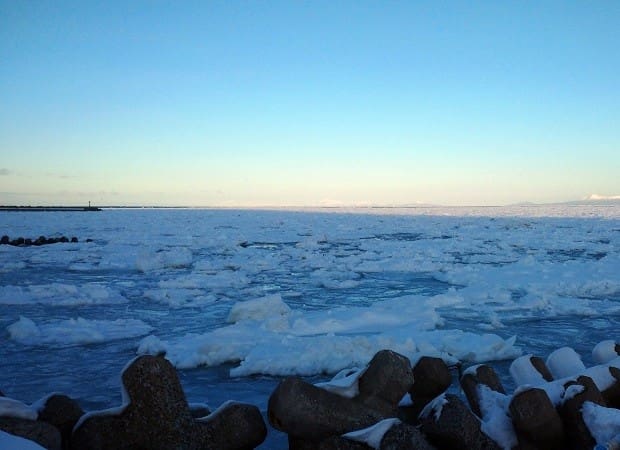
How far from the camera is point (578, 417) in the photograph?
8.32 ft

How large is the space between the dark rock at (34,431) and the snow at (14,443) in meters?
0.23

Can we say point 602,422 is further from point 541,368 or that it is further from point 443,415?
point 541,368

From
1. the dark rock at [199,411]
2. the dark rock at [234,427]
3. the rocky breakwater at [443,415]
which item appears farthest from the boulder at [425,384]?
the dark rock at [199,411]

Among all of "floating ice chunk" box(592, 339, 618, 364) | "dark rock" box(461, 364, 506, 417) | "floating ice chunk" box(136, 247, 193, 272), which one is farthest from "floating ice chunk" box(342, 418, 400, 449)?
"floating ice chunk" box(136, 247, 193, 272)

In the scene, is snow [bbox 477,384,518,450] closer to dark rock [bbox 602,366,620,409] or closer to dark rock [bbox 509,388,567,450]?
dark rock [bbox 509,388,567,450]

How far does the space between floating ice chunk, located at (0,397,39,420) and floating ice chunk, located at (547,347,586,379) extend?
123 inches

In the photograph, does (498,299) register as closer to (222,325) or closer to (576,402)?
(222,325)

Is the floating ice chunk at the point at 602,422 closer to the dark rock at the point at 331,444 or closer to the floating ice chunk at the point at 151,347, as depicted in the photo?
the dark rock at the point at 331,444

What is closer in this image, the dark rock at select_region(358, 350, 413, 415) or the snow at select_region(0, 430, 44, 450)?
the snow at select_region(0, 430, 44, 450)

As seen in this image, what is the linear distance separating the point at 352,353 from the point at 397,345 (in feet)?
1.48

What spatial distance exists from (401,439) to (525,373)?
140cm

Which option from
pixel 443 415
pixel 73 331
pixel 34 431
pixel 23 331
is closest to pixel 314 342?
pixel 443 415

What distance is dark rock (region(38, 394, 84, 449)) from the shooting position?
2.77 metres

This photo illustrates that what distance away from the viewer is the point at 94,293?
7773 mm
